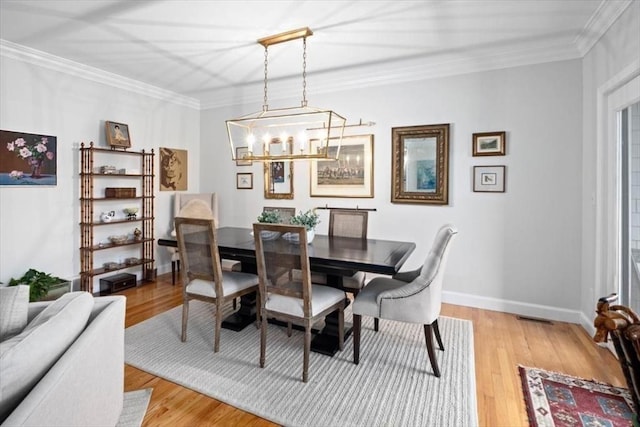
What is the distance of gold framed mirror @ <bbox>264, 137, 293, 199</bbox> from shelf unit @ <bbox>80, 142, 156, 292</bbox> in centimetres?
148

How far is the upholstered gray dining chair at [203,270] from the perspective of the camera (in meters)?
2.58

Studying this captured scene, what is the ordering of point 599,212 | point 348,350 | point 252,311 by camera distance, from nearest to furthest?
1. point 348,350
2. point 599,212
3. point 252,311

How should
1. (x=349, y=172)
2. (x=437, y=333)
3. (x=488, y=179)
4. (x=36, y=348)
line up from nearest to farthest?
1. (x=36, y=348)
2. (x=437, y=333)
3. (x=488, y=179)
4. (x=349, y=172)

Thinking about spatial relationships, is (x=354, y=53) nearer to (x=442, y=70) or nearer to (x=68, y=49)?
(x=442, y=70)

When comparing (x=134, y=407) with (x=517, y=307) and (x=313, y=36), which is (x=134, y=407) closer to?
Answer: (x=313, y=36)

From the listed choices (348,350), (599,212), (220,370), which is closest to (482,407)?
(348,350)

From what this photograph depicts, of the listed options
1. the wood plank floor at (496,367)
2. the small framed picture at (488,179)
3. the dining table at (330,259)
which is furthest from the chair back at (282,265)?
the small framed picture at (488,179)

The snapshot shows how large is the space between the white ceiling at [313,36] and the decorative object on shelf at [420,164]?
2.09 feet

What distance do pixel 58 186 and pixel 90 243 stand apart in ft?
2.28

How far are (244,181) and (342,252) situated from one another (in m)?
2.70

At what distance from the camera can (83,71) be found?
3.78m

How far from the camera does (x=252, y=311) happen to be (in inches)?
125

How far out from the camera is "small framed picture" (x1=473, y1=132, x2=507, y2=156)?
3.42 m

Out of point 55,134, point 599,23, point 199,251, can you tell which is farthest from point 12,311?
point 599,23
